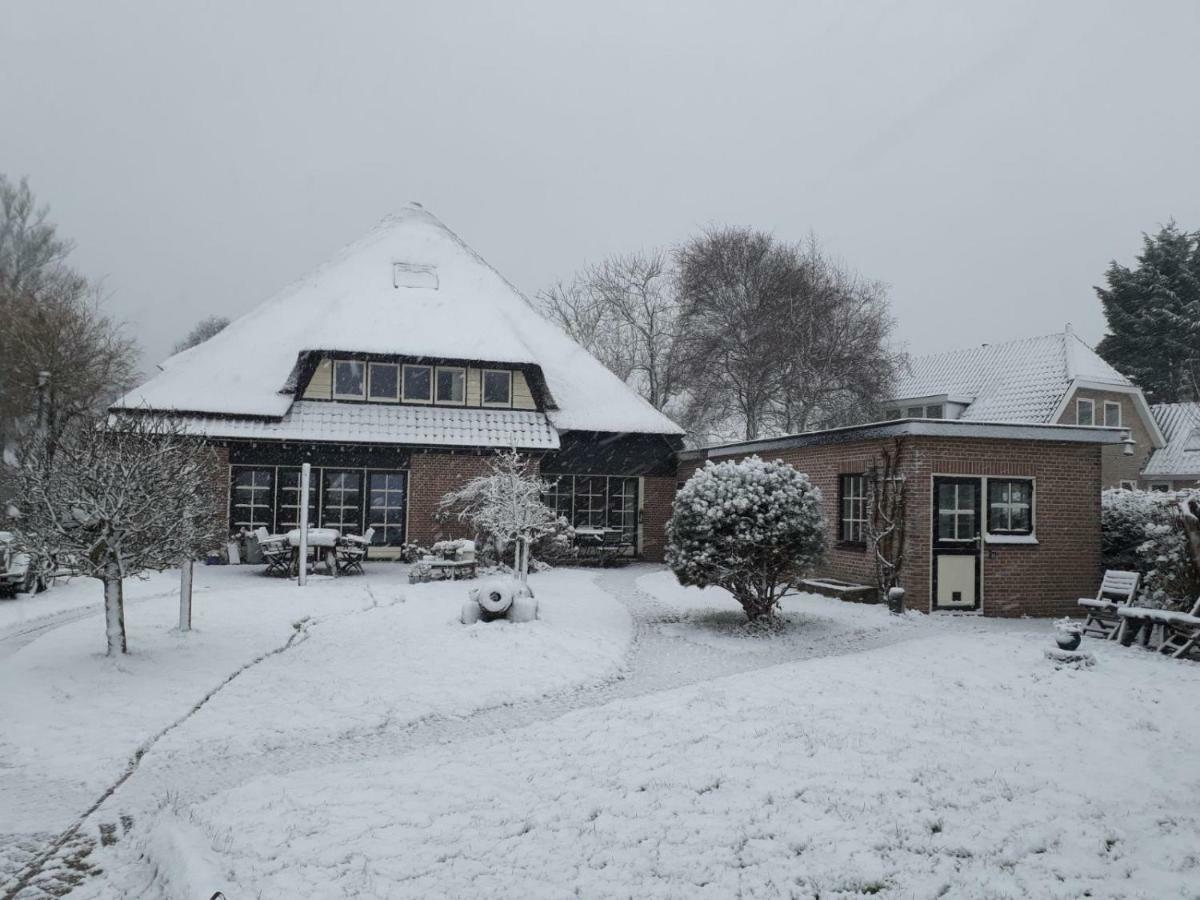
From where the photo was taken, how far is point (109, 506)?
8.23 metres

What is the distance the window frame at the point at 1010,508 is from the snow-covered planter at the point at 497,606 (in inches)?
292

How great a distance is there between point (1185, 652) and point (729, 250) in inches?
918

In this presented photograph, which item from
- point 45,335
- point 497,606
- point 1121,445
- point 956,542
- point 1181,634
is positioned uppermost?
point 45,335

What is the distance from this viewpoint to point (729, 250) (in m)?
30.8

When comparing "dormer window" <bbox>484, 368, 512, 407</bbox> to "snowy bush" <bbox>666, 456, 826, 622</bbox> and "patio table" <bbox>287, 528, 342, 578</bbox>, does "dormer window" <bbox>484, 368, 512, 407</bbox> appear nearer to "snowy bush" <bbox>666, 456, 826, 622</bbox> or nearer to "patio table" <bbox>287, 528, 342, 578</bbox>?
"patio table" <bbox>287, 528, 342, 578</bbox>

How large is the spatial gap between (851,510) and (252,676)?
1001 centimetres

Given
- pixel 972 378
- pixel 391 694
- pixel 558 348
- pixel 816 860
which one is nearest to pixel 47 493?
pixel 391 694

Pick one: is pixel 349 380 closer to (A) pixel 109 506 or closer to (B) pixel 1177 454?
(A) pixel 109 506

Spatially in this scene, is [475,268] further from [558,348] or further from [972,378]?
[972,378]

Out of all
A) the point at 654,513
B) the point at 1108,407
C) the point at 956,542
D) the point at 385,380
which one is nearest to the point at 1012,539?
the point at 956,542

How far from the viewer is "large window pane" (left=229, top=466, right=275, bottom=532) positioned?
1822cm

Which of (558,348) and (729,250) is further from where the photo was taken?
(729,250)

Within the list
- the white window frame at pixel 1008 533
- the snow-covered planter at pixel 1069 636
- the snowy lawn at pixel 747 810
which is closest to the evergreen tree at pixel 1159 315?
the white window frame at pixel 1008 533

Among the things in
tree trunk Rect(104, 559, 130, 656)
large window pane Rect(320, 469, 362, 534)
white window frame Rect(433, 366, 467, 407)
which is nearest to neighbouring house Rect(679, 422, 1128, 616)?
white window frame Rect(433, 366, 467, 407)
